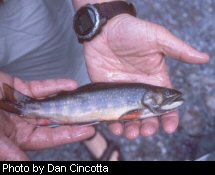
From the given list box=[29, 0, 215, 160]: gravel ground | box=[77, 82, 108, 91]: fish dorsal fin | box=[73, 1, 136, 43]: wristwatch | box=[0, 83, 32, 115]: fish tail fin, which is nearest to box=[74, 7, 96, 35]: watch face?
box=[73, 1, 136, 43]: wristwatch

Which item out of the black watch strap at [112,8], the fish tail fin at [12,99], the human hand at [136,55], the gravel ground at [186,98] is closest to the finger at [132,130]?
the human hand at [136,55]

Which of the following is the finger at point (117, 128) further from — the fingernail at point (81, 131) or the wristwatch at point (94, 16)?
the wristwatch at point (94, 16)

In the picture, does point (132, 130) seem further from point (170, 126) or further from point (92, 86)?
point (92, 86)

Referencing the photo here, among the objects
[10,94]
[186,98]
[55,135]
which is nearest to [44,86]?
[10,94]

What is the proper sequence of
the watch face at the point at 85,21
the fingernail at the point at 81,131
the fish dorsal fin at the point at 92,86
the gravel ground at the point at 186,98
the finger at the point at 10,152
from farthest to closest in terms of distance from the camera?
1. the gravel ground at the point at 186,98
2. the watch face at the point at 85,21
3. the fish dorsal fin at the point at 92,86
4. the fingernail at the point at 81,131
5. the finger at the point at 10,152

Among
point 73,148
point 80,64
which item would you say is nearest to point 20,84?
point 80,64

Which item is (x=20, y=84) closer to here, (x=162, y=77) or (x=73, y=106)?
(x=73, y=106)
